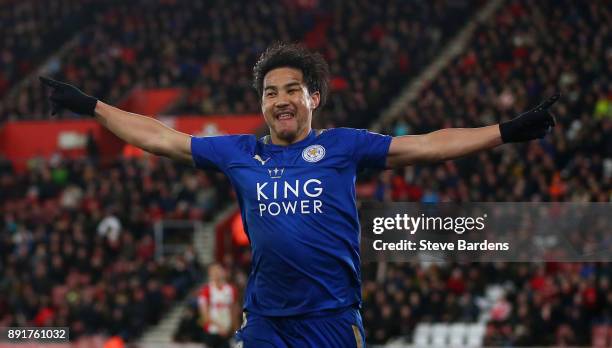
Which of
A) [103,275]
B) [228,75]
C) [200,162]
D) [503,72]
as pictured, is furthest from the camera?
[228,75]

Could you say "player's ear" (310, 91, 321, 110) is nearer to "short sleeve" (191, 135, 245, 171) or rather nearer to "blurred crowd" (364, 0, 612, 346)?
"short sleeve" (191, 135, 245, 171)

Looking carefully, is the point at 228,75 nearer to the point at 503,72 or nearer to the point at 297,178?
the point at 503,72

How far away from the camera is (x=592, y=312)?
46.8 feet

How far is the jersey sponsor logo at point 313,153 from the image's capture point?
5090mm

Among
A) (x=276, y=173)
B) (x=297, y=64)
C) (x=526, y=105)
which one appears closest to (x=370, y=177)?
(x=526, y=105)

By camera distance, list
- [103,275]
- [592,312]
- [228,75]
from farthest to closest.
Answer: [228,75] < [103,275] < [592,312]

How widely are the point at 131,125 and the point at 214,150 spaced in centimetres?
50

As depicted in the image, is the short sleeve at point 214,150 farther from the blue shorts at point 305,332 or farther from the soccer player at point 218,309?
the soccer player at point 218,309

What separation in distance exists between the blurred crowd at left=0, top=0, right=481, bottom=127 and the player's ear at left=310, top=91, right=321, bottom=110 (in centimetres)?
1467

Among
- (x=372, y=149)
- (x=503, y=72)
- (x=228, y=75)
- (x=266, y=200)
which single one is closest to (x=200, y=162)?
(x=266, y=200)

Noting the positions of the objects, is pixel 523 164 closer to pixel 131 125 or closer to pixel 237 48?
pixel 237 48

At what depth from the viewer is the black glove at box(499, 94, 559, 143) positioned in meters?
5.09

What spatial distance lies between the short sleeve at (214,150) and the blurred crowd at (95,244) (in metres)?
11.5

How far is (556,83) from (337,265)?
1463 centimetres
